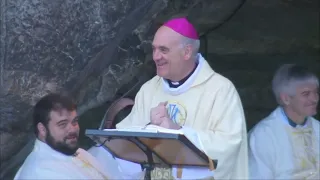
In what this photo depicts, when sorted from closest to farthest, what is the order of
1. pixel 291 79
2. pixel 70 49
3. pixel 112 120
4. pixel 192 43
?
1. pixel 192 43
2. pixel 291 79
3. pixel 70 49
4. pixel 112 120

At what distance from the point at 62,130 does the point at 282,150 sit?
1.62 m

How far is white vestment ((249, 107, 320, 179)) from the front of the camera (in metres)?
6.62

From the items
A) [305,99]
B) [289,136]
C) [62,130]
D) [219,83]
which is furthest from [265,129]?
[62,130]

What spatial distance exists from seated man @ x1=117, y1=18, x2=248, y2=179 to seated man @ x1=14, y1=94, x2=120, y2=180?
0.68 meters

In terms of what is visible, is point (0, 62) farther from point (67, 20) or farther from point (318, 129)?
point (318, 129)

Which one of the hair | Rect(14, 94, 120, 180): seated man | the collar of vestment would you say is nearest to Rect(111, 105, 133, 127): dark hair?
Rect(14, 94, 120, 180): seated man

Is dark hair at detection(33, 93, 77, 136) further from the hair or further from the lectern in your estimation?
the hair

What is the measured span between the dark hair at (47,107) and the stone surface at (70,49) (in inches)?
13.9

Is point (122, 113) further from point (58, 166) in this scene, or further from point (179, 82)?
point (179, 82)

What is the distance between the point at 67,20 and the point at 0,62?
634 mm

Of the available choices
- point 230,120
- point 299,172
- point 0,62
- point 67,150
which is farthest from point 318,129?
point 0,62

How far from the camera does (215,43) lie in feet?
30.3

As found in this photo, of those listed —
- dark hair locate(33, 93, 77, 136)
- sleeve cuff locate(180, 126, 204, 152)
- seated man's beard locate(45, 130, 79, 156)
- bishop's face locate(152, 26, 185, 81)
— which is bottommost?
sleeve cuff locate(180, 126, 204, 152)

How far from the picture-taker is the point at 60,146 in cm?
664
